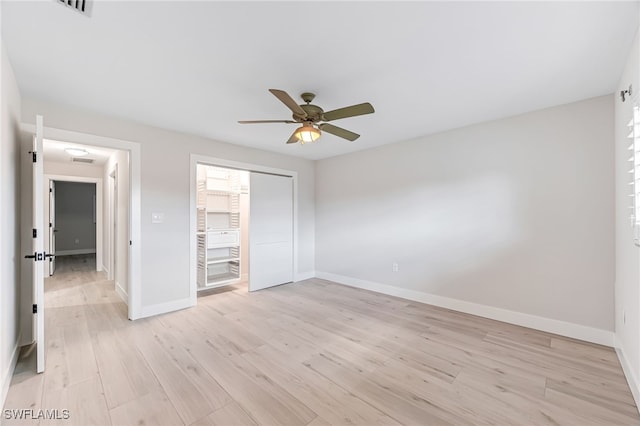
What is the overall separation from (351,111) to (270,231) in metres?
3.15

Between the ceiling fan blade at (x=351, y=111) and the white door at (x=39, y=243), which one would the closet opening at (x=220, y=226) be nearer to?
the white door at (x=39, y=243)

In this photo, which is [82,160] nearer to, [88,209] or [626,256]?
[88,209]

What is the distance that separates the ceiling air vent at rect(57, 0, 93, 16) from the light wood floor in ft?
8.18

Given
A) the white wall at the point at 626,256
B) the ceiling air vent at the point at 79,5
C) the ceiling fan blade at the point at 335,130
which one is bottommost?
the white wall at the point at 626,256

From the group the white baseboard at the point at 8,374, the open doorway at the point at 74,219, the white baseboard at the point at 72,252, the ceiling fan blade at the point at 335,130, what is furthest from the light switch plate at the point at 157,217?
the white baseboard at the point at 72,252

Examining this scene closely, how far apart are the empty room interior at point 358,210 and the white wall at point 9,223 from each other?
1.8 inches

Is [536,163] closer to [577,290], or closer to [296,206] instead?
[577,290]

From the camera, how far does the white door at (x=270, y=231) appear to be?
464cm

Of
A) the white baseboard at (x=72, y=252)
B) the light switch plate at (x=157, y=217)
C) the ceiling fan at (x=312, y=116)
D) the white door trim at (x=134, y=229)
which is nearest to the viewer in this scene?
the ceiling fan at (x=312, y=116)

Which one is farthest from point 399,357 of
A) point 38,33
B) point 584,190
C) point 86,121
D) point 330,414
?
point 86,121

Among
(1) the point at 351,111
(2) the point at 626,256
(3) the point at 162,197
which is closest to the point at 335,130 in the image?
(1) the point at 351,111

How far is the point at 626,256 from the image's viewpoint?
217cm

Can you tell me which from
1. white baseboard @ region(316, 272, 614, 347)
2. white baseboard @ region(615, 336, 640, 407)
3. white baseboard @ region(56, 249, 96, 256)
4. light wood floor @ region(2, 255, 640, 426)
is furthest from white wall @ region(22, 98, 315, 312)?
white baseboard @ region(56, 249, 96, 256)

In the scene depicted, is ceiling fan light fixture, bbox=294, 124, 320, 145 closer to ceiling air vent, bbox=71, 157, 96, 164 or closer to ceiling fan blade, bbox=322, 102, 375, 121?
ceiling fan blade, bbox=322, 102, 375, 121
